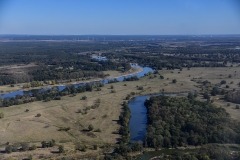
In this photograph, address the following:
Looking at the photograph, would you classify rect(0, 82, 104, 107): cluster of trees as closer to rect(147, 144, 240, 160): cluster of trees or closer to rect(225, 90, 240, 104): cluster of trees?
rect(225, 90, 240, 104): cluster of trees

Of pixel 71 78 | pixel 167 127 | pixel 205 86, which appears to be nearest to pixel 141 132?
pixel 167 127

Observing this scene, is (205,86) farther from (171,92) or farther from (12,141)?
(12,141)

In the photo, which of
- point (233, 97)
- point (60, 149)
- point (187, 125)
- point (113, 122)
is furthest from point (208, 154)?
point (233, 97)

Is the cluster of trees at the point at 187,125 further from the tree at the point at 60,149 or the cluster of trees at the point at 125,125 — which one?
the tree at the point at 60,149

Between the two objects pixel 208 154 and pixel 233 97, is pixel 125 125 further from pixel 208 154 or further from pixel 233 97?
pixel 233 97

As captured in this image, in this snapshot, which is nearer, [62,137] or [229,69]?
[62,137]

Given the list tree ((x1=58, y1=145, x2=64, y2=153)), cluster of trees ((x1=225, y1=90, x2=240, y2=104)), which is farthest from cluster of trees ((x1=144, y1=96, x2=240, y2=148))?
tree ((x1=58, y1=145, x2=64, y2=153))
